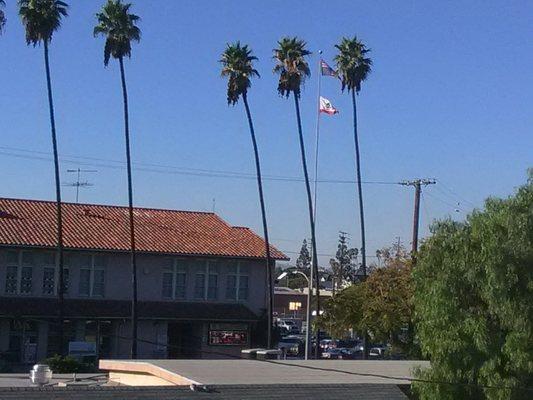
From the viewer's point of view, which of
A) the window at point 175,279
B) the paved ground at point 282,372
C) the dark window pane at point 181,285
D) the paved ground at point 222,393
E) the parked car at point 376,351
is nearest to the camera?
the paved ground at point 222,393

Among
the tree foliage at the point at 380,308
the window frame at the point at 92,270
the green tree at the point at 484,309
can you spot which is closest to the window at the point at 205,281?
the window frame at the point at 92,270

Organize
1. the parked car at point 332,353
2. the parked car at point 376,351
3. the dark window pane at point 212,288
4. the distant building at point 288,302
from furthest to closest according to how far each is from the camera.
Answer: the distant building at point 288,302, the parked car at point 332,353, the parked car at point 376,351, the dark window pane at point 212,288

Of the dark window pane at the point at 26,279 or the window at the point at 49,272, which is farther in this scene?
the window at the point at 49,272

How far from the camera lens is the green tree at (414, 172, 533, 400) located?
23359mm

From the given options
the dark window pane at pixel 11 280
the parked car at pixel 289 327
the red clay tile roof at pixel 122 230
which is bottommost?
the parked car at pixel 289 327

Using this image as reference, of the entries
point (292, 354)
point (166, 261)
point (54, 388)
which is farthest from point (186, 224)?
point (54, 388)

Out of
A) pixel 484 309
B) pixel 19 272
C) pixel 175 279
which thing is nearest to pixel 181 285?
pixel 175 279

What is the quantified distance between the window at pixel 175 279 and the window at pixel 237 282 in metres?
2.83

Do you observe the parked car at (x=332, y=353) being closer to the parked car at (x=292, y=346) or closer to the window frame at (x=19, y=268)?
the parked car at (x=292, y=346)

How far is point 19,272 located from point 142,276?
7185mm

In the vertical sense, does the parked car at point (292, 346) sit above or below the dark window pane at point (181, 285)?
below

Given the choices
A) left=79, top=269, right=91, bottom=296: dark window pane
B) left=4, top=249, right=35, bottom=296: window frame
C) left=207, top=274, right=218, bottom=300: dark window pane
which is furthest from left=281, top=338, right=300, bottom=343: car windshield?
left=4, top=249, right=35, bottom=296: window frame

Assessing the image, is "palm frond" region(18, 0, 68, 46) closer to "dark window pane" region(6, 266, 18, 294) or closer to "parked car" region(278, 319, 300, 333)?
"dark window pane" region(6, 266, 18, 294)

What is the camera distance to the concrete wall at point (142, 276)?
54438mm
